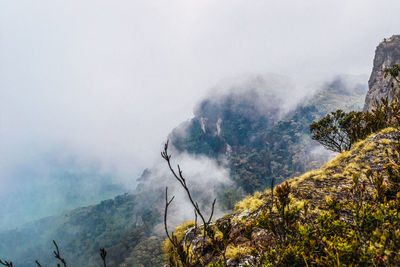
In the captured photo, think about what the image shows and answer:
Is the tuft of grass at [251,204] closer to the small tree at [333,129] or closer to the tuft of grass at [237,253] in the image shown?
the tuft of grass at [237,253]

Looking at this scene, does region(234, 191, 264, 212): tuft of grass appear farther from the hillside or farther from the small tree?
the small tree

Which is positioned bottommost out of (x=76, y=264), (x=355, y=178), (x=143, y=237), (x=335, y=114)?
(x=355, y=178)

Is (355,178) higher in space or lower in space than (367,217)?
higher

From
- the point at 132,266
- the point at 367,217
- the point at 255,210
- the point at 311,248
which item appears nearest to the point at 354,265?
the point at 311,248

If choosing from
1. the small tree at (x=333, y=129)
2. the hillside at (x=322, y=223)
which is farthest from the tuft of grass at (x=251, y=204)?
the small tree at (x=333, y=129)

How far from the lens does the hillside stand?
291cm

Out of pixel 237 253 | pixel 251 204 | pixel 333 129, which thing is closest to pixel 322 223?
pixel 237 253

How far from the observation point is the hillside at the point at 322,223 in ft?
9.56

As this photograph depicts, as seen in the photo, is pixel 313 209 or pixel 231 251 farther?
pixel 313 209

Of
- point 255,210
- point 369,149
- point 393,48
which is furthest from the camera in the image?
point 393,48

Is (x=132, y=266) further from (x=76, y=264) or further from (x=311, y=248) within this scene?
(x=311, y=248)

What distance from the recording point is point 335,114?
2630 cm

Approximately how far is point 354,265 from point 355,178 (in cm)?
191

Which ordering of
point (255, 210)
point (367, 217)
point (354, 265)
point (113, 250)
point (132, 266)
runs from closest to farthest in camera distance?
point (354, 265)
point (367, 217)
point (255, 210)
point (132, 266)
point (113, 250)
